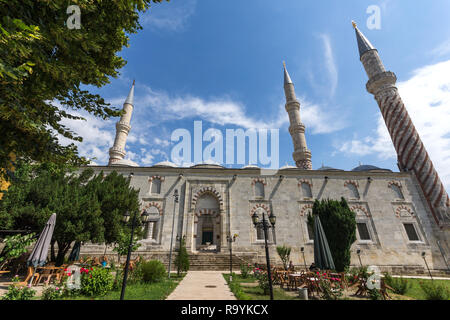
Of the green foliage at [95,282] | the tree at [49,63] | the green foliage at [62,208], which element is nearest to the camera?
the tree at [49,63]

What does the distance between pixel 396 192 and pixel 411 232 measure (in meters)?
3.59

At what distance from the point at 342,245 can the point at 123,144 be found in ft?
76.2

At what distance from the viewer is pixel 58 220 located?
9992 millimetres

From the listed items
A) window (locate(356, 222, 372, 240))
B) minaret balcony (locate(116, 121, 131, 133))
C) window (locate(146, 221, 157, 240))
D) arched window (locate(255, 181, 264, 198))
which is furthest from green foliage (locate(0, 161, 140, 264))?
window (locate(356, 222, 372, 240))

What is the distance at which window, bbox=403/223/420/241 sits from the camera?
1716cm

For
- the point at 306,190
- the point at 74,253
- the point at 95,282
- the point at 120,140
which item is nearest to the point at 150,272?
the point at 95,282

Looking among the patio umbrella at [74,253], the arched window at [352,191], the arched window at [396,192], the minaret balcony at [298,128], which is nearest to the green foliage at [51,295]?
the patio umbrella at [74,253]

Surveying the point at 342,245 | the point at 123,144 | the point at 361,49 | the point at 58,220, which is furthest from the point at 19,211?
the point at 361,49

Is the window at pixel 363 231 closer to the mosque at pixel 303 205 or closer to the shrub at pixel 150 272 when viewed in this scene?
the mosque at pixel 303 205

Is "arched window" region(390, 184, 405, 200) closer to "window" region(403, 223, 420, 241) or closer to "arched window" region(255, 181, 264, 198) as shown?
"window" region(403, 223, 420, 241)

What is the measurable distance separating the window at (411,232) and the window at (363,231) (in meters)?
3.50

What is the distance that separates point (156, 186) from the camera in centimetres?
1833

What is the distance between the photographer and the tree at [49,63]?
3.41m

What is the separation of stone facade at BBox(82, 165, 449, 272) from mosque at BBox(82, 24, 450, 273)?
0.25 ft
